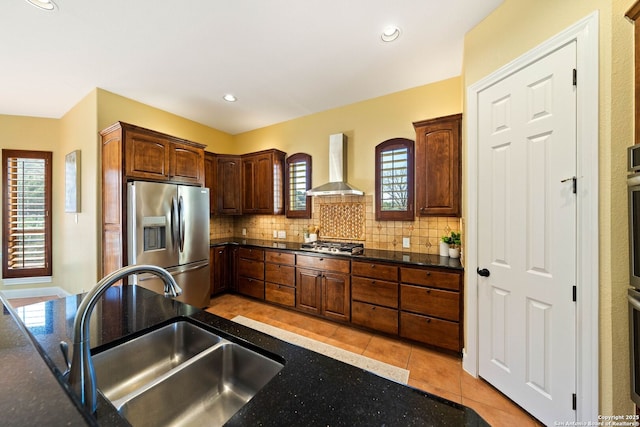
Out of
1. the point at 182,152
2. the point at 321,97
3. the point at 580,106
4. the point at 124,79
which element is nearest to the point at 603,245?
the point at 580,106

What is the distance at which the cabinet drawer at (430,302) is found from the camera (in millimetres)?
2314

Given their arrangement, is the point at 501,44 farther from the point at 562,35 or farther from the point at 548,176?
the point at 548,176

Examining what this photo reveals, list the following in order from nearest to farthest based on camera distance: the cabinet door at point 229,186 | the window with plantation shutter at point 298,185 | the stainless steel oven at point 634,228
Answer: the stainless steel oven at point 634,228 → the window with plantation shutter at point 298,185 → the cabinet door at point 229,186

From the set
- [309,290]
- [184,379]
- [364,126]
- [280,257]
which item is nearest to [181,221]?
[280,257]

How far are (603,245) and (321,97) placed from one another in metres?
3.09

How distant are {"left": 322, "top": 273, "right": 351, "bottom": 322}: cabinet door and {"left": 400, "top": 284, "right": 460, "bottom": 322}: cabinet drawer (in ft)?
2.09

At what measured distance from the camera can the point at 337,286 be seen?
9.78 ft

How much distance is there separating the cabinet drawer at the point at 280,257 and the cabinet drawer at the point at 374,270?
35.8 inches

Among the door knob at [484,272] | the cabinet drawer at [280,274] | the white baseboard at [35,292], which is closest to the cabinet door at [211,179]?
the cabinet drawer at [280,274]

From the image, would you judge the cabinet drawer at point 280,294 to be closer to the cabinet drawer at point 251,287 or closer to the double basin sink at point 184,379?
the cabinet drawer at point 251,287

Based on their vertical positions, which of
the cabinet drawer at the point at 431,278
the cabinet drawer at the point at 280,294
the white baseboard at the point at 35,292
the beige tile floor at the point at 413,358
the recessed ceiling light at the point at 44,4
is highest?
the recessed ceiling light at the point at 44,4

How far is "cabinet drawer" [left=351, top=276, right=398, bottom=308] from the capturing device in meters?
2.62

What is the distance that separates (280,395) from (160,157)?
10.6ft

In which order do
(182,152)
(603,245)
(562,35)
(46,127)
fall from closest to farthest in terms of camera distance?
1. (603,245)
2. (562,35)
3. (182,152)
4. (46,127)
